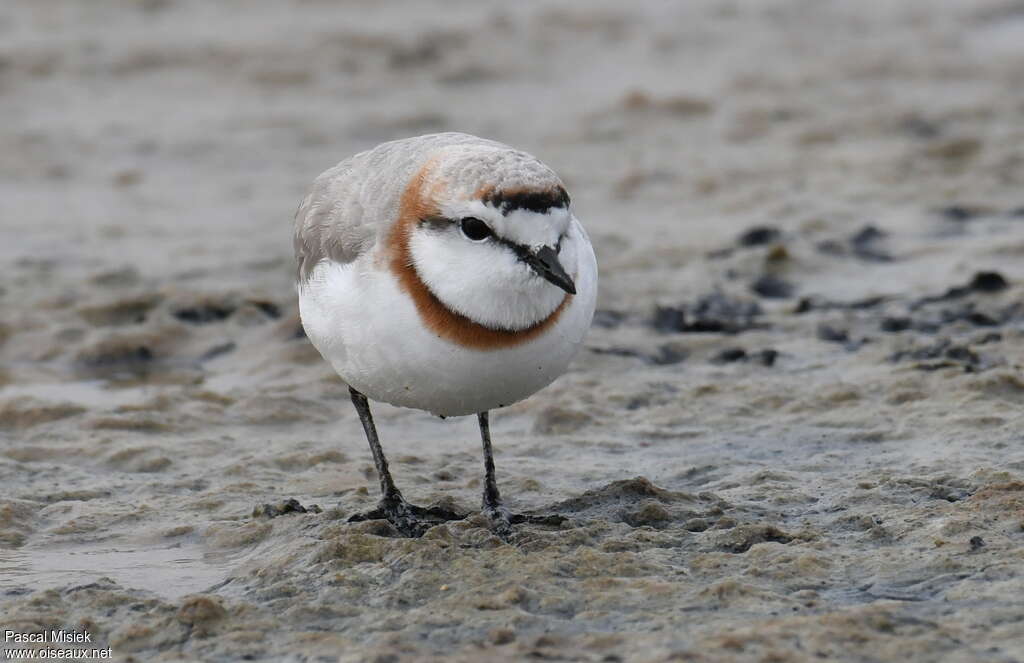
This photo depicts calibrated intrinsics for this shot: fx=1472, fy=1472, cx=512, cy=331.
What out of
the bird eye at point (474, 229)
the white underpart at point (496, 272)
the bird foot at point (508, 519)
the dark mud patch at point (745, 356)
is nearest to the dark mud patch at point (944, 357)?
the dark mud patch at point (745, 356)

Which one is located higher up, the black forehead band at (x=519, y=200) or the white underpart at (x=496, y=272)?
the black forehead band at (x=519, y=200)

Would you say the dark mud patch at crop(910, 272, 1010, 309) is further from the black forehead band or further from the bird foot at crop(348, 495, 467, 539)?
the black forehead band

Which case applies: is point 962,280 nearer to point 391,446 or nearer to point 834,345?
point 834,345

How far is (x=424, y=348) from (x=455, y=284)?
26 centimetres

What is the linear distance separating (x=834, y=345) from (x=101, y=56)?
→ 882 cm

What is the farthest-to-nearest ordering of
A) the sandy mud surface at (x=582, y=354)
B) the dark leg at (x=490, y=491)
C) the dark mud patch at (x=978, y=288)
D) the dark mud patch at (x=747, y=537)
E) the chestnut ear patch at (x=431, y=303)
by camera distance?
1. the dark mud patch at (x=978, y=288)
2. the dark leg at (x=490, y=491)
3. the dark mud patch at (x=747, y=537)
4. the chestnut ear patch at (x=431, y=303)
5. the sandy mud surface at (x=582, y=354)

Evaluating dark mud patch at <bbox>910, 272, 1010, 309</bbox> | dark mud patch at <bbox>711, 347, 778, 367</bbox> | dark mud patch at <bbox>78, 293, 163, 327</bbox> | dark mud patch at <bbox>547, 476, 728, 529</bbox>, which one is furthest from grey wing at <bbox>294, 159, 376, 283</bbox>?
dark mud patch at <bbox>910, 272, 1010, 309</bbox>

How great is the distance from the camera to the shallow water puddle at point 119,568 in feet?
17.1

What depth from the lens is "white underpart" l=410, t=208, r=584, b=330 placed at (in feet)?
15.9

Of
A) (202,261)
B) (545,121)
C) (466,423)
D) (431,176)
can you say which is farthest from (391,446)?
(545,121)

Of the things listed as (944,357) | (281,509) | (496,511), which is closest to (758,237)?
(944,357)

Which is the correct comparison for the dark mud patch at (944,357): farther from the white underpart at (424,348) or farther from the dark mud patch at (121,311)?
the dark mud patch at (121,311)

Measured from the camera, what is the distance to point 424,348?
198 inches

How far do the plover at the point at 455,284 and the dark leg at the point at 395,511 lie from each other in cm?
3
